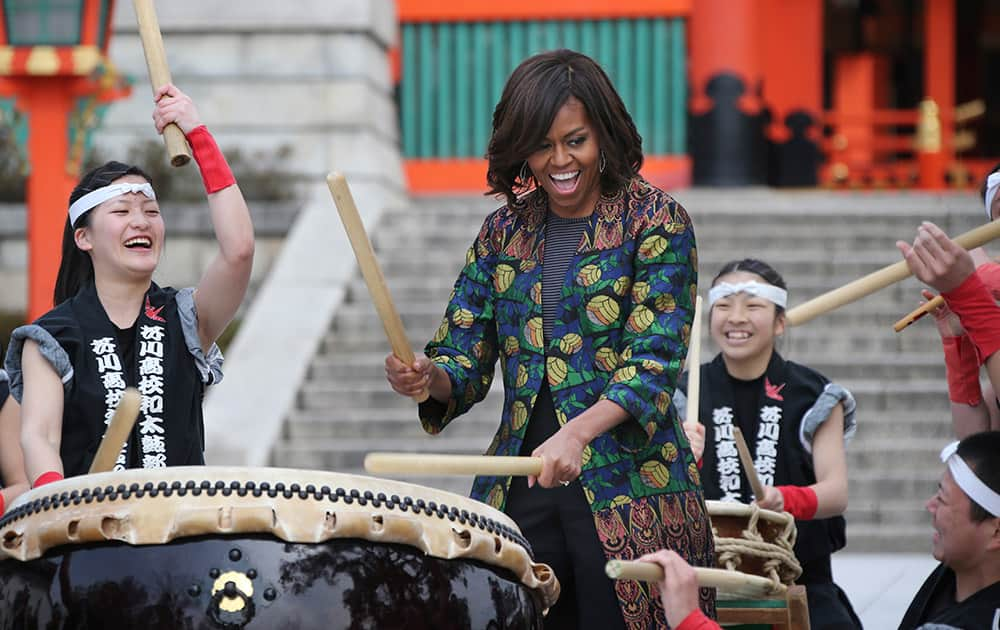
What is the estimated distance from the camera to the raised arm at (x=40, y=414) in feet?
11.5

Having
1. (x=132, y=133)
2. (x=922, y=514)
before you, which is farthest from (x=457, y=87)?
(x=922, y=514)

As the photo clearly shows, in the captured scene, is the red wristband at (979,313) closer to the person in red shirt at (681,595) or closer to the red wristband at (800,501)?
the person in red shirt at (681,595)

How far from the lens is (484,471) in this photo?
298 cm

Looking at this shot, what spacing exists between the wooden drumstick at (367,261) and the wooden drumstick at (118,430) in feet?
1.51

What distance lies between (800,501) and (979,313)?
4.54ft

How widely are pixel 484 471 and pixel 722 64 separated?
10.0 m

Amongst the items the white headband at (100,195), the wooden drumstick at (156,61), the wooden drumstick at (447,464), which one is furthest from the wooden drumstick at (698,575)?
the white headband at (100,195)

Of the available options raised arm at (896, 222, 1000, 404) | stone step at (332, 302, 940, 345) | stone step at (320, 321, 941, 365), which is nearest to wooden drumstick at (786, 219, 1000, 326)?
raised arm at (896, 222, 1000, 404)

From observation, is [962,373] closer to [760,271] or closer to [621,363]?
[621,363]

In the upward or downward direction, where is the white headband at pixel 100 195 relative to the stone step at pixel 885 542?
upward

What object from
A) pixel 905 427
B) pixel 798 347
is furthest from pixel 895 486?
pixel 798 347

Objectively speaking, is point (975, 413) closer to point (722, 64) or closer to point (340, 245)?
point (340, 245)

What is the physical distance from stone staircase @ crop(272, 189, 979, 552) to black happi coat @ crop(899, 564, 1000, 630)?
168 inches

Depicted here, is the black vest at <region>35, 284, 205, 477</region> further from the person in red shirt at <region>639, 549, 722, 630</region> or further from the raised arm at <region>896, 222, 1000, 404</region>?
the raised arm at <region>896, 222, 1000, 404</region>
